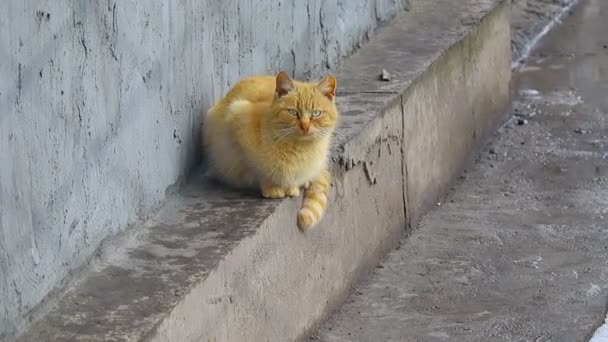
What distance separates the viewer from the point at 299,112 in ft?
14.1

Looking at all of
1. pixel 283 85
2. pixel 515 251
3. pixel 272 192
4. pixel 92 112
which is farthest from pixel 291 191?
pixel 515 251

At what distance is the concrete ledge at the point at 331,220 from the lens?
3.56 m

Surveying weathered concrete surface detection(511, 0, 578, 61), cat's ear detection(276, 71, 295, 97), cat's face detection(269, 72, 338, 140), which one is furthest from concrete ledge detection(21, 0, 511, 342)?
weathered concrete surface detection(511, 0, 578, 61)

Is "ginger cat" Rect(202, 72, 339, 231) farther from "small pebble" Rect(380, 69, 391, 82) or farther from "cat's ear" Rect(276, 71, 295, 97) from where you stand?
A: "small pebble" Rect(380, 69, 391, 82)

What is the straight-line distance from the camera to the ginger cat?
169 inches

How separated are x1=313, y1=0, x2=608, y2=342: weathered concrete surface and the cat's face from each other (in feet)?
2.70

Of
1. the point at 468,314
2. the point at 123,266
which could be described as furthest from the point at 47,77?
the point at 468,314

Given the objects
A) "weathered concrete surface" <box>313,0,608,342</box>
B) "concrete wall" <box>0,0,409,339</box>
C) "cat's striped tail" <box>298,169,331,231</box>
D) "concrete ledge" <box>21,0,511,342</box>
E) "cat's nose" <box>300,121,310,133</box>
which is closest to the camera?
"concrete wall" <box>0,0,409,339</box>

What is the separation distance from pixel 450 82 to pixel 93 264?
2.88 metres

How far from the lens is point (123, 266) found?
3.77 metres

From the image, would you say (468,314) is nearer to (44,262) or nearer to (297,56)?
(297,56)

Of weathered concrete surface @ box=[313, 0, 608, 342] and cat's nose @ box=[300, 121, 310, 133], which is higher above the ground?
cat's nose @ box=[300, 121, 310, 133]

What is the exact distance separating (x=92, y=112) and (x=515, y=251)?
2.35 meters

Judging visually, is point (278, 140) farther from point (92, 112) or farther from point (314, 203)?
point (92, 112)
